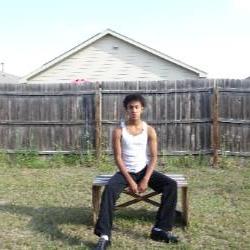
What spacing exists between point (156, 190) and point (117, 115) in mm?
5700

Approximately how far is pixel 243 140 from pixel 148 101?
226 centimetres

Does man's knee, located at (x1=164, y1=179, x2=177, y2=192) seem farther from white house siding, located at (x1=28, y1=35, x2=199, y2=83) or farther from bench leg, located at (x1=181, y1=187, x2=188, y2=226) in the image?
white house siding, located at (x1=28, y1=35, x2=199, y2=83)

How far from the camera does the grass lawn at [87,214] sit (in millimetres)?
5734

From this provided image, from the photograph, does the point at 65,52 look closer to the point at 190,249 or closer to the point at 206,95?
the point at 206,95

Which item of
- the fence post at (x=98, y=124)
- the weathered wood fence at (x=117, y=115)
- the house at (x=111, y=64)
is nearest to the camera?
the weathered wood fence at (x=117, y=115)

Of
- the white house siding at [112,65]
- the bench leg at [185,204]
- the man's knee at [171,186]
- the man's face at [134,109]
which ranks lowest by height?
the bench leg at [185,204]

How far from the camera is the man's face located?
5879 millimetres

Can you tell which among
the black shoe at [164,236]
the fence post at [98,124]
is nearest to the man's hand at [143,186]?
the black shoe at [164,236]

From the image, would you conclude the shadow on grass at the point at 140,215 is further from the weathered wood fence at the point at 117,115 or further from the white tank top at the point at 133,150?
the weathered wood fence at the point at 117,115

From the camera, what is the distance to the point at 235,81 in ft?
Result: 36.9

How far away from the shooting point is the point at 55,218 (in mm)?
6750

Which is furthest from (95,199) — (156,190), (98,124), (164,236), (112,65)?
(112,65)

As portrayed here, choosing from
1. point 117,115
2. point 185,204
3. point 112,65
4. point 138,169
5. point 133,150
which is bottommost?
point 185,204

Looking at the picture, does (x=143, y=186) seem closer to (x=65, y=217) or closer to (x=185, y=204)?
(x=185, y=204)
